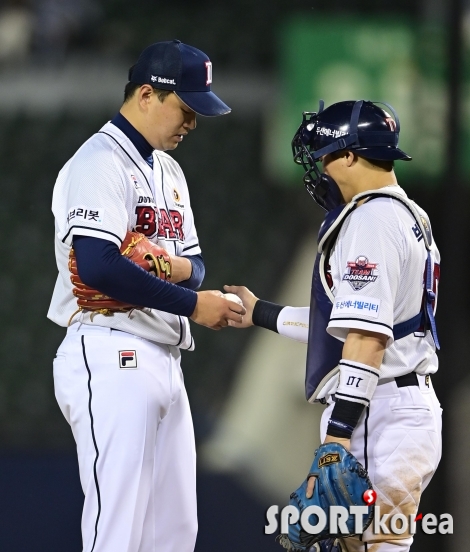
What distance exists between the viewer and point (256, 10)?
5375mm

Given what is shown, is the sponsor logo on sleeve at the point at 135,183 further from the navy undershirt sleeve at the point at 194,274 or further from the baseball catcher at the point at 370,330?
the baseball catcher at the point at 370,330

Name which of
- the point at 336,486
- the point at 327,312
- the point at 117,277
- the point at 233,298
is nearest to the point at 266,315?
the point at 233,298

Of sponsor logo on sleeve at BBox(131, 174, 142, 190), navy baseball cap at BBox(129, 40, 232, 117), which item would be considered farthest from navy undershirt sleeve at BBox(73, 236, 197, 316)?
navy baseball cap at BBox(129, 40, 232, 117)

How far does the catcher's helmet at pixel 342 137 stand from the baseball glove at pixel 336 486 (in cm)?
53

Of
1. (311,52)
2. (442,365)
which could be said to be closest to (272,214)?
(311,52)

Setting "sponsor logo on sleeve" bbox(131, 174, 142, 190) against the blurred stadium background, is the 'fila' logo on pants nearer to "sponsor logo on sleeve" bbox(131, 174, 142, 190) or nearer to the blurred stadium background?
"sponsor logo on sleeve" bbox(131, 174, 142, 190)

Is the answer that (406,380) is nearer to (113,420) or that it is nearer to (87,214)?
(113,420)

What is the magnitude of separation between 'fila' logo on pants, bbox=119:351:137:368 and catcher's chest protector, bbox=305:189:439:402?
37cm

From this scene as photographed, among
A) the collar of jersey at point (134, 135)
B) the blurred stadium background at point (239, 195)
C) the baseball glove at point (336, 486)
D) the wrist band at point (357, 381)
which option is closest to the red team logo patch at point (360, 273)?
the wrist band at point (357, 381)

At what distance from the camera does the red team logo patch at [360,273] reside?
5.53ft

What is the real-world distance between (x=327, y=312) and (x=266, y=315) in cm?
31

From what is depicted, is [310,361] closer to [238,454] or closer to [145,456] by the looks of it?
[145,456]

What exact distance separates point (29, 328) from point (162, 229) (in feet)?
8.20

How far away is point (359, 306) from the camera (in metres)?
1.68
